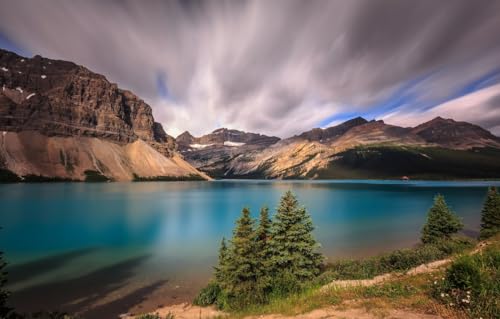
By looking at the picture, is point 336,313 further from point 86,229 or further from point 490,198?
point 86,229

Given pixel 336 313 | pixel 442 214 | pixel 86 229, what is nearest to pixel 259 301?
pixel 336 313

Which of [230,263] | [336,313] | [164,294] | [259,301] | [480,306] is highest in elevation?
[480,306]

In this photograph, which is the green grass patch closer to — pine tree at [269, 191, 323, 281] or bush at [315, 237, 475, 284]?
bush at [315, 237, 475, 284]

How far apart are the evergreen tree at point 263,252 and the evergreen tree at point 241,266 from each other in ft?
1.76

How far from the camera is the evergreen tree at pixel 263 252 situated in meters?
17.9

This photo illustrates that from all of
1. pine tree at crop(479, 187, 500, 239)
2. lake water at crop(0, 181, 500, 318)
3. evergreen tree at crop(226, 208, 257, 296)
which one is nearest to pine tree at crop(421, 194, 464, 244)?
pine tree at crop(479, 187, 500, 239)

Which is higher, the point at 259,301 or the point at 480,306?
the point at 480,306

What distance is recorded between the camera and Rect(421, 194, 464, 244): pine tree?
31.8m

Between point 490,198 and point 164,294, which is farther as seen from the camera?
point 490,198

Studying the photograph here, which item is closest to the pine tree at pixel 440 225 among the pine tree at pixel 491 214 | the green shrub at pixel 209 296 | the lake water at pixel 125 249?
the pine tree at pixel 491 214

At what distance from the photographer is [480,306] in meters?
6.72

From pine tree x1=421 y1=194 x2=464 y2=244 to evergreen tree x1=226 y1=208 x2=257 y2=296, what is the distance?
88.7ft

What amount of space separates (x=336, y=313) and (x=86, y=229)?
171 ft

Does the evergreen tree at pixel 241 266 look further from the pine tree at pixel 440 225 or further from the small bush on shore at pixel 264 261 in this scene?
the pine tree at pixel 440 225
